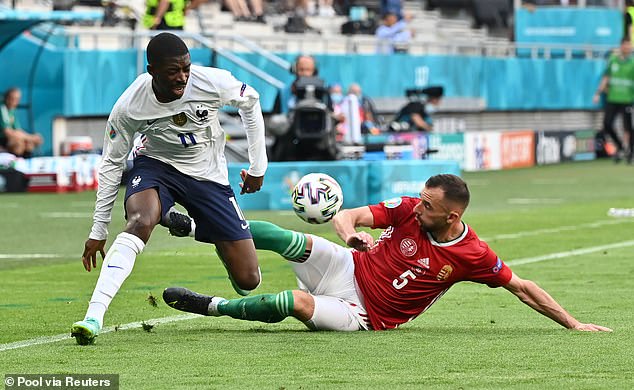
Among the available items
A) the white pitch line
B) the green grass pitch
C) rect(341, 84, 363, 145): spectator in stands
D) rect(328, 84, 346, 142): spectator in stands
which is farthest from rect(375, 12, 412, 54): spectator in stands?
the white pitch line

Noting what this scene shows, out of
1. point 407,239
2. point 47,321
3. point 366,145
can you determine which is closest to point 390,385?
point 407,239

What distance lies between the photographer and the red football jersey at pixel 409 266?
8328mm

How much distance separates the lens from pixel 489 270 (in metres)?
8.33

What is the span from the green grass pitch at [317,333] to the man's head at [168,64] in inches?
55.0

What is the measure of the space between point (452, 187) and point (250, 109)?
1387mm

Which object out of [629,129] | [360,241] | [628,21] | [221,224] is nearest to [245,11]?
[629,129]

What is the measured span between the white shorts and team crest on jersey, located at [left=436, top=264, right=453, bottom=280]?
20.6 inches

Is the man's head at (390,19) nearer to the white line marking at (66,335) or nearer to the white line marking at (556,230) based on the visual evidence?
the white line marking at (556,230)

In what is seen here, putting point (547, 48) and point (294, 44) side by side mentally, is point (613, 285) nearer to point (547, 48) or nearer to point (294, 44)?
point (294, 44)

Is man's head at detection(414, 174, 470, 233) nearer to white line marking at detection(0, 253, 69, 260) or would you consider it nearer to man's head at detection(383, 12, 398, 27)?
white line marking at detection(0, 253, 69, 260)

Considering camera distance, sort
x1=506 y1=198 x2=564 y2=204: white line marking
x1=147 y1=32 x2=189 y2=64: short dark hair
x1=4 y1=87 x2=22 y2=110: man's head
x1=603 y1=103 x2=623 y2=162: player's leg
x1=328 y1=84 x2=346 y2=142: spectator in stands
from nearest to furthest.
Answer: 1. x1=147 y1=32 x2=189 y2=64: short dark hair
2. x1=506 y1=198 x2=564 y2=204: white line marking
3. x1=328 y1=84 x2=346 y2=142: spectator in stands
4. x1=4 y1=87 x2=22 y2=110: man's head
5. x1=603 y1=103 x2=623 y2=162: player's leg

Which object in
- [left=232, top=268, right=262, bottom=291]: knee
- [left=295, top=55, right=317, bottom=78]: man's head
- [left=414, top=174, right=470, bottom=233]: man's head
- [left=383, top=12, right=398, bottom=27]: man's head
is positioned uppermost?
[left=414, top=174, right=470, bottom=233]: man's head

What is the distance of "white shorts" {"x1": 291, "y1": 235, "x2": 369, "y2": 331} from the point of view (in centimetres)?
854

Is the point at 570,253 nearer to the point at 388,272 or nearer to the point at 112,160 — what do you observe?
the point at 388,272
